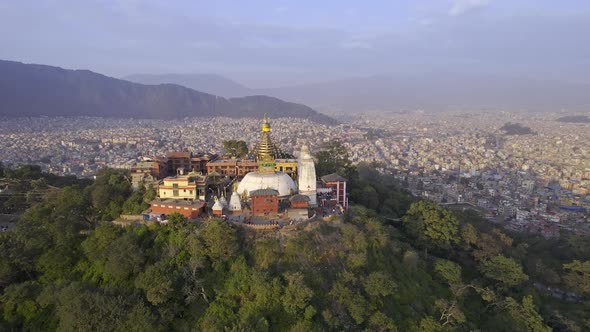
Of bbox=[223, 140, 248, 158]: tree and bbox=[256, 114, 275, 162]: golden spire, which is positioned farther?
bbox=[223, 140, 248, 158]: tree

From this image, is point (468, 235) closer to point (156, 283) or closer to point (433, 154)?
point (156, 283)

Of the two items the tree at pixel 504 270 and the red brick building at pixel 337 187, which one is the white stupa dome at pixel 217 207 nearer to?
the red brick building at pixel 337 187

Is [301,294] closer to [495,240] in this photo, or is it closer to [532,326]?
[532,326]

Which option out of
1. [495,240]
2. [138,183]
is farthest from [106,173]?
[495,240]

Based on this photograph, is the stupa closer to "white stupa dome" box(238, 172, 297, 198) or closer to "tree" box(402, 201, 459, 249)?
"white stupa dome" box(238, 172, 297, 198)

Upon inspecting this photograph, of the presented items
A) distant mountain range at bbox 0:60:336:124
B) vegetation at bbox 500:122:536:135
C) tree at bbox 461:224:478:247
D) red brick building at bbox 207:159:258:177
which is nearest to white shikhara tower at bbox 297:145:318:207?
red brick building at bbox 207:159:258:177

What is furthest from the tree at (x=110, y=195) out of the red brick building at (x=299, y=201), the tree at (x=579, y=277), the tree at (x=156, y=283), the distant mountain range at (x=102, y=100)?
the distant mountain range at (x=102, y=100)

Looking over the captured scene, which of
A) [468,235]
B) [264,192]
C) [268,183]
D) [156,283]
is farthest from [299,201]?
[468,235]
